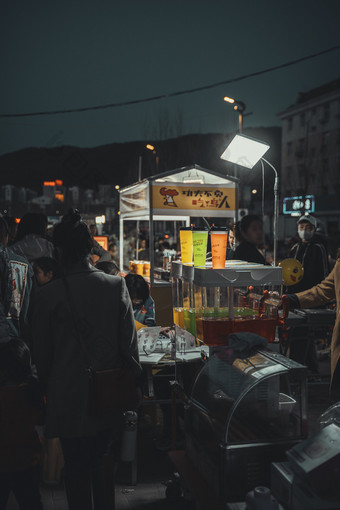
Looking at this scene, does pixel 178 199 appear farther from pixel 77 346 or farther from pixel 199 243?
pixel 77 346

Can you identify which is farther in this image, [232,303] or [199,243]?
[199,243]

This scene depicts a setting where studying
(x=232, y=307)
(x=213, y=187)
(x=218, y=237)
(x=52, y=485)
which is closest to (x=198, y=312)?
(x=232, y=307)

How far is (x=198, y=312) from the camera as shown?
322 cm

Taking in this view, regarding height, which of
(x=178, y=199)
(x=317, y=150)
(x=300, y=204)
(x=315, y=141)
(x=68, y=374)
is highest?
(x=315, y=141)

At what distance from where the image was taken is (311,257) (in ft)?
22.0

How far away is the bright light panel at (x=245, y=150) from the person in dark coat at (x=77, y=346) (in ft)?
7.54

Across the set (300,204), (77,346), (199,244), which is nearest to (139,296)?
(199,244)

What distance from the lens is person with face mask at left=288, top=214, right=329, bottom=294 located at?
22.0 feet

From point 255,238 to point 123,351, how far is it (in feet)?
8.93

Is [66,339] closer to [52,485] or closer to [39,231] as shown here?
[52,485]

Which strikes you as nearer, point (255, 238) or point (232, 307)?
point (232, 307)

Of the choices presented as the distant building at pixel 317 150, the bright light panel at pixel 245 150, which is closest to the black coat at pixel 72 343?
the bright light panel at pixel 245 150

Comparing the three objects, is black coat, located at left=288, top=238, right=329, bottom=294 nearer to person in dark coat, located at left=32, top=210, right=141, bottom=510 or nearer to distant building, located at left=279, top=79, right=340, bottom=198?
person in dark coat, located at left=32, top=210, right=141, bottom=510

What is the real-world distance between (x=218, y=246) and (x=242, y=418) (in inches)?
43.3
